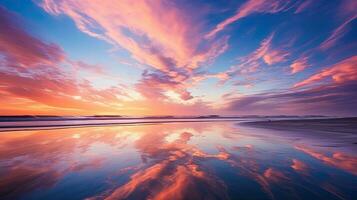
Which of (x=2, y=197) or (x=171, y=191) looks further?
(x=171, y=191)

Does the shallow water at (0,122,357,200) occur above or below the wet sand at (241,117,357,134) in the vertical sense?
below

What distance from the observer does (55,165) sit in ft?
23.1

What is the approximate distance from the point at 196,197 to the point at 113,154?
613cm

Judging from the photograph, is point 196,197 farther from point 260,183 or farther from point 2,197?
point 2,197

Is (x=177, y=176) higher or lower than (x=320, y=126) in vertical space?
lower

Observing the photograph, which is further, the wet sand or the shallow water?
Answer: the wet sand

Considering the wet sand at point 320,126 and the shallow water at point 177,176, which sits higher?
the wet sand at point 320,126

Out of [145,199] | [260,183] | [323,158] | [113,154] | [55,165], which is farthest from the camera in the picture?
[113,154]

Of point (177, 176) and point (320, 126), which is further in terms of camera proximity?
point (320, 126)

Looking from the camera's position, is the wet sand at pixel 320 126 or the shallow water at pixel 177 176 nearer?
the shallow water at pixel 177 176

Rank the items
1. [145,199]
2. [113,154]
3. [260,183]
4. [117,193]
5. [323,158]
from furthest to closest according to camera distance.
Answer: [113,154] → [323,158] → [260,183] → [117,193] → [145,199]

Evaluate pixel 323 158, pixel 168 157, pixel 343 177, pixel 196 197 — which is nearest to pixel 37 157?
pixel 168 157

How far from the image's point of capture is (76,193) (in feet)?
15.0

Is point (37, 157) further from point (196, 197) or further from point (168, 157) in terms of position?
point (196, 197)
